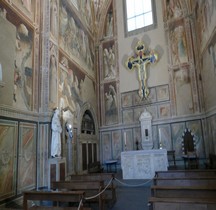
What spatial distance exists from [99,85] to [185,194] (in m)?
11.7

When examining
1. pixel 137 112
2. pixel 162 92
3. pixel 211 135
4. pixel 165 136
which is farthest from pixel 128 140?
pixel 211 135

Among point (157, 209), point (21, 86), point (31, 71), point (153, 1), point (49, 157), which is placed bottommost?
point (157, 209)

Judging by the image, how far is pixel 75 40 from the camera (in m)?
12.7

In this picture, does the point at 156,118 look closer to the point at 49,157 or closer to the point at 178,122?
the point at 178,122

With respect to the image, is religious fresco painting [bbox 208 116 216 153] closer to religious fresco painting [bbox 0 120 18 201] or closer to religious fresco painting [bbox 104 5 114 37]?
religious fresco painting [bbox 0 120 18 201]

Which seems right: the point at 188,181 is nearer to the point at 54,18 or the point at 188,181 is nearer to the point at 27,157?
the point at 27,157

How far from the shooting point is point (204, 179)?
529 centimetres

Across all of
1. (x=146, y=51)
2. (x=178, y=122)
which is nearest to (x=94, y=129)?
(x=178, y=122)

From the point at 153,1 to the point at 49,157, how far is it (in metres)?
13.0

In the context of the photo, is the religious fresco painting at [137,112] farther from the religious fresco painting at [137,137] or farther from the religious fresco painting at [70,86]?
the religious fresco painting at [70,86]

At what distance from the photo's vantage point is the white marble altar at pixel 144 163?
31.7 feet

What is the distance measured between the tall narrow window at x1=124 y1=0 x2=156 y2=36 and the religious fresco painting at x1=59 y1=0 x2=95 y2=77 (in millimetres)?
3232

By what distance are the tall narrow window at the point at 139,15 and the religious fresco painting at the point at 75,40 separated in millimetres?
3232

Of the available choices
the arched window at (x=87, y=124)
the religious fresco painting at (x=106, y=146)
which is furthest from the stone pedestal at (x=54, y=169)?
the religious fresco painting at (x=106, y=146)
